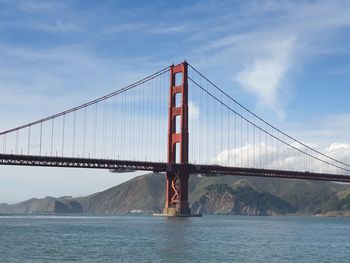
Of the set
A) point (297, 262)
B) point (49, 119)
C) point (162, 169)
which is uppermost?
point (49, 119)

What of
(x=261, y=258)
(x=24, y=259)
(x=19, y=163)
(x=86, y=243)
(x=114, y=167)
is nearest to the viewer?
(x=24, y=259)

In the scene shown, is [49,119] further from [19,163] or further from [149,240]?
[149,240]

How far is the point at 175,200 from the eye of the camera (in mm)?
109875

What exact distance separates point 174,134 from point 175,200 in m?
11.5

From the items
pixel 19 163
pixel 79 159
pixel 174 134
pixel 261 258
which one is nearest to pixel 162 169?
pixel 174 134

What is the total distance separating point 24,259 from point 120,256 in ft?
20.1

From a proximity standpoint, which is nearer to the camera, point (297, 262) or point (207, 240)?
point (297, 262)

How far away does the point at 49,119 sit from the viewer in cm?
10519

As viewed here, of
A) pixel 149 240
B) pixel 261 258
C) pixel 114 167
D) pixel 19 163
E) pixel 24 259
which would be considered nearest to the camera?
pixel 24 259

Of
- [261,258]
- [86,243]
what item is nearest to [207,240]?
[86,243]

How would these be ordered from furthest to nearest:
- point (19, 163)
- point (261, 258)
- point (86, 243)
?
point (19, 163)
point (86, 243)
point (261, 258)

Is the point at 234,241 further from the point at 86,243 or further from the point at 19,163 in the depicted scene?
the point at 19,163

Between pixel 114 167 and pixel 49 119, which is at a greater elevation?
pixel 49 119

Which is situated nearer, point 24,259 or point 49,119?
point 24,259
